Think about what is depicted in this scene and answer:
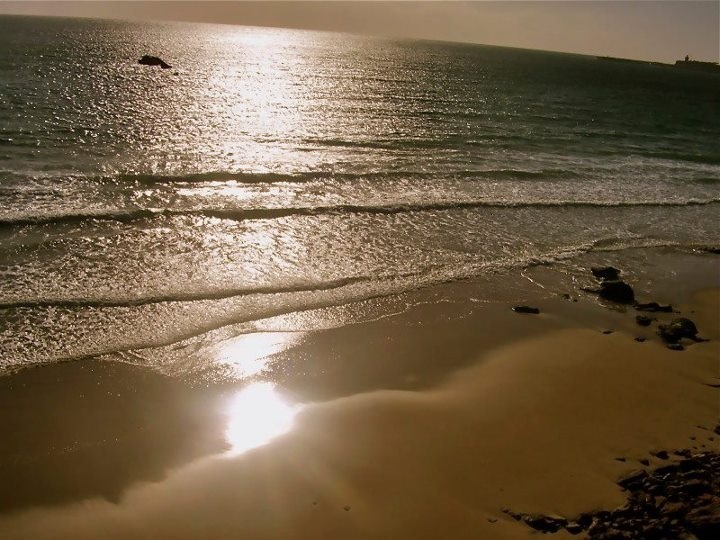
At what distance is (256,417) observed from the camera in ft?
28.5

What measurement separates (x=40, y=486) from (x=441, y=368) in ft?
21.7

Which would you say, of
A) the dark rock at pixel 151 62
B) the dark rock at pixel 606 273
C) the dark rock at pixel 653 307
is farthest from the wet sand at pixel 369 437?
A: the dark rock at pixel 151 62

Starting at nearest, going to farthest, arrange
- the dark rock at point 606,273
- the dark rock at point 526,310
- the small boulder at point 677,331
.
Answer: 1. the small boulder at point 677,331
2. the dark rock at point 526,310
3. the dark rock at point 606,273

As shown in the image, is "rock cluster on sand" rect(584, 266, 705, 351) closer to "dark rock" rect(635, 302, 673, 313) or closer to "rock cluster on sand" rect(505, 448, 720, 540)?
"dark rock" rect(635, 302, 673, 313)

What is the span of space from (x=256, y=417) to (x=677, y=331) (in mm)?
9164

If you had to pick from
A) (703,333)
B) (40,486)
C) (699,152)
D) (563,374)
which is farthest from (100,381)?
(699,152)

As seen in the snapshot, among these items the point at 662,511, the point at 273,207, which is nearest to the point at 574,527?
→ the point at 662,511

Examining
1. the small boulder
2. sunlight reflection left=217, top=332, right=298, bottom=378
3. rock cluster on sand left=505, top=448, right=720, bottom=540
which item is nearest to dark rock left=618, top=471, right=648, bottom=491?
rock cluster on sand left=505, top=448, right=720, bottom=540

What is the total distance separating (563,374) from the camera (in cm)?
A: 1045

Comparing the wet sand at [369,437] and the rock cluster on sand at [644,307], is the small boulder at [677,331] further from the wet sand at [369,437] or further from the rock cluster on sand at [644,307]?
the wet sand at [369,437]

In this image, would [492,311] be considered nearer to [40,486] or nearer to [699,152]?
[40,486]

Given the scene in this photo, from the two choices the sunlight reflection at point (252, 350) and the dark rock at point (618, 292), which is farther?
the dark rock at point (618, 292)

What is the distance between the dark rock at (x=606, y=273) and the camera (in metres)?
15.1

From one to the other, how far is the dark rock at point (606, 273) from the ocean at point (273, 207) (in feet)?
2.27
